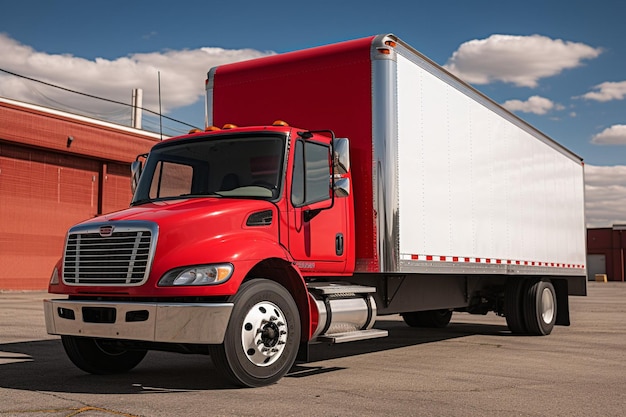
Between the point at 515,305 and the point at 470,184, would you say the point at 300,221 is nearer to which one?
the point at 470,184

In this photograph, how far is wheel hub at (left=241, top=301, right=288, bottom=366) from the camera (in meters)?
7.07

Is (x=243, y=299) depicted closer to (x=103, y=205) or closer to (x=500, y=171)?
(x=500, y=171)

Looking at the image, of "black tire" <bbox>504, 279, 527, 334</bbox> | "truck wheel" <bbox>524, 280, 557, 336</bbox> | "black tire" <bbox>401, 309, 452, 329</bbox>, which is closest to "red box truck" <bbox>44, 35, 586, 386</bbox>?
"black tire" <bbox>504, 279, 527, 334</bbox>

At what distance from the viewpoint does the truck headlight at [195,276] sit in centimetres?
685

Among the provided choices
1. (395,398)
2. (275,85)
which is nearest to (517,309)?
(275,85)

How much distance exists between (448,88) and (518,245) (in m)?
3.49

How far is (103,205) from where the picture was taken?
33.8 meters

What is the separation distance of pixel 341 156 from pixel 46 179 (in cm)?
2591

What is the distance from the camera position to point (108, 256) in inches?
285

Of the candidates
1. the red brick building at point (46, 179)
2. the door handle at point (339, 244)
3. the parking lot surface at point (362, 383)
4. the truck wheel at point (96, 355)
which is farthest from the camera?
the red brick building at point (46, 179)

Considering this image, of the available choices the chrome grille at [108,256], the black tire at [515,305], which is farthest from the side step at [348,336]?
the black tire at [515,305]

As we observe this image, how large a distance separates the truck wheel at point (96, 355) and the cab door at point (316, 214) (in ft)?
7.48

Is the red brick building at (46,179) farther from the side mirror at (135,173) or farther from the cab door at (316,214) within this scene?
the cab door at (316,214)

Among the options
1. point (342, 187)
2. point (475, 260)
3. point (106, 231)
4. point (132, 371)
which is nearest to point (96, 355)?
point (132, 371)
